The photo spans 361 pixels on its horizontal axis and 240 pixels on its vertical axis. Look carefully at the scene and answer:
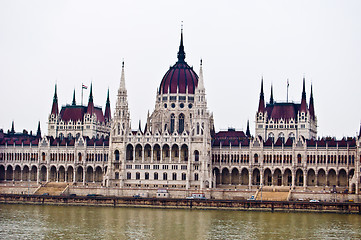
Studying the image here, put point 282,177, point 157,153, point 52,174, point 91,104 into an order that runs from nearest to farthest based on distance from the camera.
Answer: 1. point 282,177
2. point 157,153
3. point 52,174
4. point 91,104

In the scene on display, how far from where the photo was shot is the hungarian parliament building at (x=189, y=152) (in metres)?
158

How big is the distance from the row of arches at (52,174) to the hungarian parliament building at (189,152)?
21cm

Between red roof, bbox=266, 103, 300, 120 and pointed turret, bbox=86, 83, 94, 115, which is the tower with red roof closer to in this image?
red roof, bbox=266, 103, 300, 120

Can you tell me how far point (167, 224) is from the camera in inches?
4567

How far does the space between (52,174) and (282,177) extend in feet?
160

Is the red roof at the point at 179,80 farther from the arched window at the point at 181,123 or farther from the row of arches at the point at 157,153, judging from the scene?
the row of arches at the point at 157,153

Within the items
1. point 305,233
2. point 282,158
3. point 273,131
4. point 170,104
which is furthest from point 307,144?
point 305,233

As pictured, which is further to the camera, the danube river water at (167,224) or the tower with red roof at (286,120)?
the tower with red roof at (286,120)

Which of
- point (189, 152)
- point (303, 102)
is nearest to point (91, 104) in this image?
point (189, 152)

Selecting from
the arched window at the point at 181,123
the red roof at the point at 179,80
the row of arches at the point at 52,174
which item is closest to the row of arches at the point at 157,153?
the row of arches at the point at 52,174

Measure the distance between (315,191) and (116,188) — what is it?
36731 millimetres

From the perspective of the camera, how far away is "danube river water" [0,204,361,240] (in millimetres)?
104938

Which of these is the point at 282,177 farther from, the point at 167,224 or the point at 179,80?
the point at 167,224

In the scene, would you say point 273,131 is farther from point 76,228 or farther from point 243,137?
point 76,228
